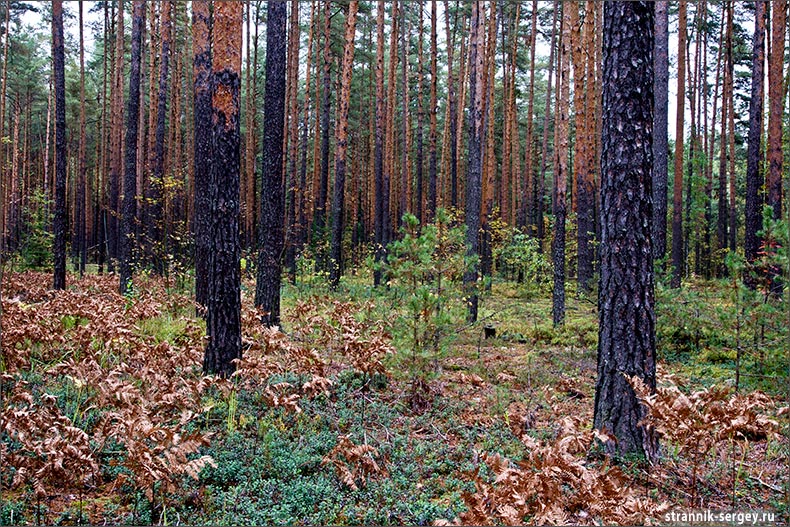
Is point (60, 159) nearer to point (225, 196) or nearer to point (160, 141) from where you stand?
point (160, 141)

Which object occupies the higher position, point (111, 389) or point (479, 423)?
point (111, 389)

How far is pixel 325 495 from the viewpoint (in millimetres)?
3838

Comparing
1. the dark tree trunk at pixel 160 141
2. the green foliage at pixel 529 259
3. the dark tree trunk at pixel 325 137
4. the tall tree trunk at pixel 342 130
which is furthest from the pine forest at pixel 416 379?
the dark tree trunk at pixel 325 137

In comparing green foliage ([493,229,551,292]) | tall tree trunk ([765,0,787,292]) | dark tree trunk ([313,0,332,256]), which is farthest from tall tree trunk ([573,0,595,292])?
dark tree trunk ([313,0,332,256])

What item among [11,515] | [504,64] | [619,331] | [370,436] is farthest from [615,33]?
[504,64]

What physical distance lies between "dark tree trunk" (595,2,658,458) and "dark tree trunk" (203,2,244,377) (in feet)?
12.6

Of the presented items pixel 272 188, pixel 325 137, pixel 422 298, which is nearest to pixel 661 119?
pixel 272 188

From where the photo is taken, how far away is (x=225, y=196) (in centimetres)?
590

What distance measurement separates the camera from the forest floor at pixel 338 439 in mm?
3455

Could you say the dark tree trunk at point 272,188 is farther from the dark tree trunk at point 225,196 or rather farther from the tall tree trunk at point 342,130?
the tall tree trunk at point 342,130

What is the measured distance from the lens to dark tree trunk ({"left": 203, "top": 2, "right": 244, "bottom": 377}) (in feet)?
19.0

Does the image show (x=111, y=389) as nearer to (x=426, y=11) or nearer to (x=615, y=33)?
(x=615, y=33)

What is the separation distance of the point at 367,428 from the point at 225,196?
2.97 meters

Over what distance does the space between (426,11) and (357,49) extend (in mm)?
4613
